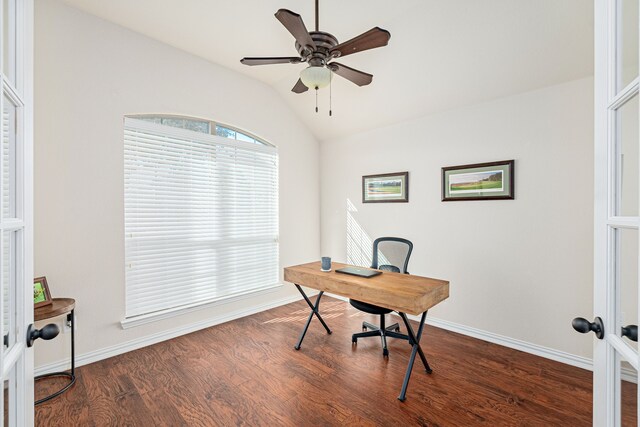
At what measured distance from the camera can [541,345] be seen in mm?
2605

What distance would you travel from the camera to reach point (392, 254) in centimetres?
296

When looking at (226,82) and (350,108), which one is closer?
(226,82)

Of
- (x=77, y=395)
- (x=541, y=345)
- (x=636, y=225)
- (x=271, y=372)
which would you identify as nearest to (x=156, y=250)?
(x=77, y=395)

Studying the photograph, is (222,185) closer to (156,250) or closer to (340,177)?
(156,250)

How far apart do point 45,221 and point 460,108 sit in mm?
3955

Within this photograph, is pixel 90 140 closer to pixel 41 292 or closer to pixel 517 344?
pixel 41 292

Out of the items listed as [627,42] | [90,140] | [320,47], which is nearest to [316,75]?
[320,47]

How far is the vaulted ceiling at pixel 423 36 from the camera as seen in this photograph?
222 centimetres

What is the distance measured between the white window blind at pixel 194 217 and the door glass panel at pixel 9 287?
6.90ft

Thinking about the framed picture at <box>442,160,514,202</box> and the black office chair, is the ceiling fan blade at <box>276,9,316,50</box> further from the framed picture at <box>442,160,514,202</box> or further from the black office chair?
the framed picture at <box>442,160,514,202</box>

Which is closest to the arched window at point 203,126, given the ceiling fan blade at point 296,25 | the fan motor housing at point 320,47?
the fan motor housing at point 320,47

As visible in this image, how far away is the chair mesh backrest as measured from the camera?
9.31 feet

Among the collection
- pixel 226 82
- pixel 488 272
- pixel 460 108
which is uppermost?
pixel 226 82

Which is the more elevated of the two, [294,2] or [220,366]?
[294,2]
